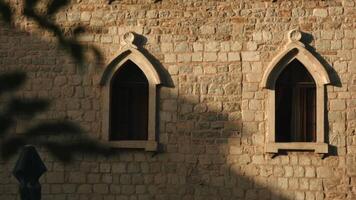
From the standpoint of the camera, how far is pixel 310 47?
12695 mm

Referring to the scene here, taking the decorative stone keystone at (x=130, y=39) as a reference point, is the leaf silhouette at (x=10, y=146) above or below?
below

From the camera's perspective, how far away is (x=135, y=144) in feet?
42.2

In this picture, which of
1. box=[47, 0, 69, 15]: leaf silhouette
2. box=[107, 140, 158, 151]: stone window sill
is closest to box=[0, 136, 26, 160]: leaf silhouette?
box=[107, 140, 158, 151]: stone window sill

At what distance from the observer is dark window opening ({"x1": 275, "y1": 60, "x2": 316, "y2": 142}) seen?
12797 mm

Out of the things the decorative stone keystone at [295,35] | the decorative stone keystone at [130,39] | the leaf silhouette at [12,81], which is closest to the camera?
the decorative stone keystone at [295,35]

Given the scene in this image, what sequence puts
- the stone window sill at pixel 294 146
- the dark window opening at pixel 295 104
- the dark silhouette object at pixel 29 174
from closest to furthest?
the dark silhouette object at pixel 29 174, the stone window sill at pixel 294 146, the dark window opening at pixel 295 104

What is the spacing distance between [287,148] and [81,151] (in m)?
3.90

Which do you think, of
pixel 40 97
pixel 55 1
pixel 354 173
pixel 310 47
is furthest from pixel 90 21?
pixel 354 173

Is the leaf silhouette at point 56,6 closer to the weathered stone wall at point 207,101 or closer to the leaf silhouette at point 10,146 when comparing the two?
the weathered stone wall at point 207,101

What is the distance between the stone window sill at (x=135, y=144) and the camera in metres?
12.8

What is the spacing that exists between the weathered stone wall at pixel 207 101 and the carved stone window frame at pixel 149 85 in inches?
5.8

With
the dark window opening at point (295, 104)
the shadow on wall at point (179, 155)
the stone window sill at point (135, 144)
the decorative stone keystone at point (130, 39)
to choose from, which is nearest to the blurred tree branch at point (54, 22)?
the shadow on wall at point (179, 155)

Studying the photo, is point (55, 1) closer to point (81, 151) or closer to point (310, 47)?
point (81, 151)

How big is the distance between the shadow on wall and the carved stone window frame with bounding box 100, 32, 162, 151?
160 millimetres
